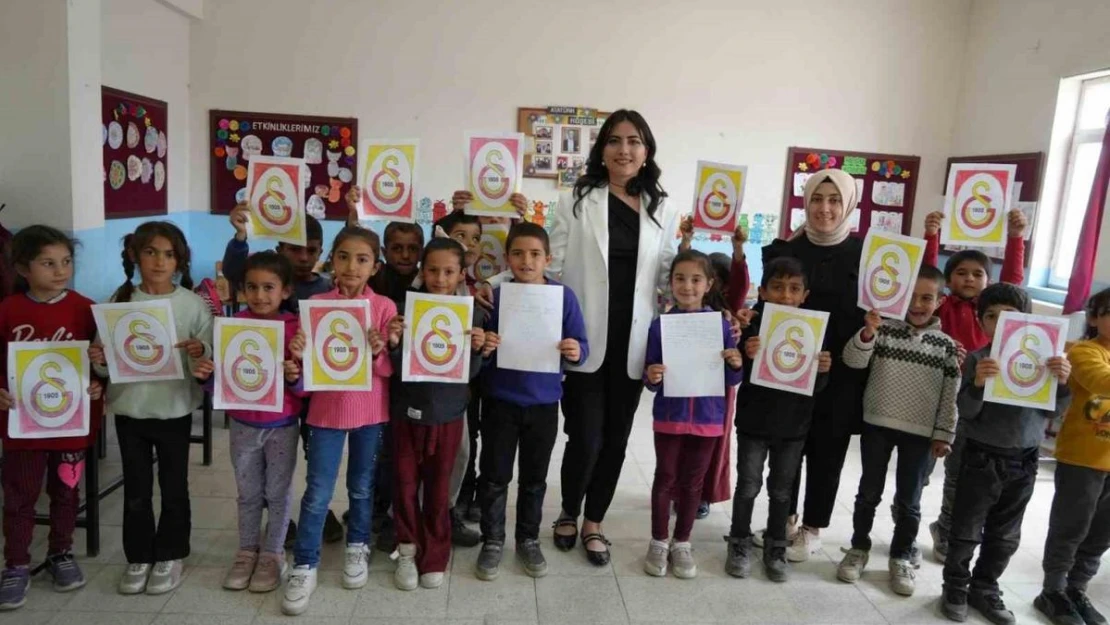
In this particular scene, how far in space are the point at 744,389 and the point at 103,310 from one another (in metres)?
2.16

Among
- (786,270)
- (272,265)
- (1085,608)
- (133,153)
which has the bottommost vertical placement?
(1085,608)

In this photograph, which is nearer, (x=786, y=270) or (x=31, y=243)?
(x=31, y=243)

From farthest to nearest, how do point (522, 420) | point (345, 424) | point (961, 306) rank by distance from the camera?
point (961, 306) → point (522, 420) → point (345, 424)

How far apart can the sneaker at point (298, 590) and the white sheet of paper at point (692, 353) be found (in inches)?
53.3

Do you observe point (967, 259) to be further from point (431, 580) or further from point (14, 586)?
point (14, 586)

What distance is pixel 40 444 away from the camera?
7.14ft

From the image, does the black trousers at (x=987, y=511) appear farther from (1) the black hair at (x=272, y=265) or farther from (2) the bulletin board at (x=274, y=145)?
(2) the bulletin board at (x=274, y=145)

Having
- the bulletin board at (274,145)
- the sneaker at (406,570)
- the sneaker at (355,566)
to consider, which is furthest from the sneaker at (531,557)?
the bulletin board at (274,145)

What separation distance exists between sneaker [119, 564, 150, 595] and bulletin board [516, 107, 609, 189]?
12.9 feet

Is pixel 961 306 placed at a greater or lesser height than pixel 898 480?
greater

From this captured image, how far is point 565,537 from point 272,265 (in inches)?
58.7

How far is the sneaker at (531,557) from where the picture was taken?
2471mm

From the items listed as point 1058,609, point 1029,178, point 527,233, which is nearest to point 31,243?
point 527,233

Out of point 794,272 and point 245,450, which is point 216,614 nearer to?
point 245,450
